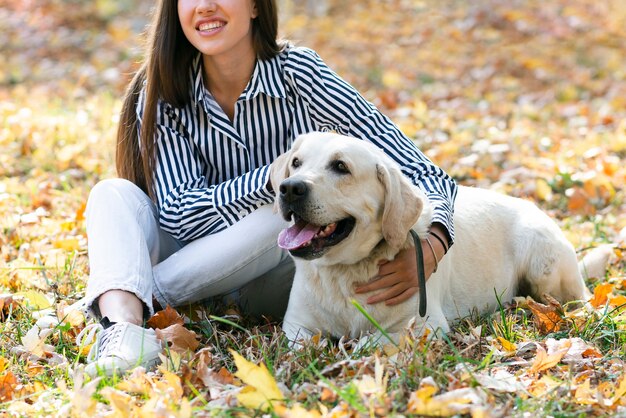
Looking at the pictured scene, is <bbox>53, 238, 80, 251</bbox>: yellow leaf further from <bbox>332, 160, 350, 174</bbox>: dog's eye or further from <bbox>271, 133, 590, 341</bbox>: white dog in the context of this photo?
<bbox>332, 160, 350, 174</bbox>: dog's eye

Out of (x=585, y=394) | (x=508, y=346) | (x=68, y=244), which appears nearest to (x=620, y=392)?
(x=585, y=394)

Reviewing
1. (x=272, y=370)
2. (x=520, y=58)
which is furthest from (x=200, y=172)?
(x=520, y=58)

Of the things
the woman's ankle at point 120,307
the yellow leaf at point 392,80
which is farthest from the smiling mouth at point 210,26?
the yellow leaf at point 392,80

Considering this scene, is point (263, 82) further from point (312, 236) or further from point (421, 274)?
point (421, 274)

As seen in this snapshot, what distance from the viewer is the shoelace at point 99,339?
2.78 metres

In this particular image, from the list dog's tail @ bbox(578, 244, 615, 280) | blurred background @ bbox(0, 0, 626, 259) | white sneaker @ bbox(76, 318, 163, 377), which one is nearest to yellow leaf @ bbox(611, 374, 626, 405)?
white sneaker @ bbox(76, 318, 163, 377)

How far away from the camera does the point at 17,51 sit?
32.9ft

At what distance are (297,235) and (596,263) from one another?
1834mm

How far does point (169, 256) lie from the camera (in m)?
3.57

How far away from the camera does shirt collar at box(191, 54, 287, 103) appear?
138 inches

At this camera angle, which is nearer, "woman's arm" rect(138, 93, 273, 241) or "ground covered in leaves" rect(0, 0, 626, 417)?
"ground covered in leaves" rect(0, 0, 626, 417)

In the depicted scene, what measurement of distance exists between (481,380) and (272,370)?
691mm

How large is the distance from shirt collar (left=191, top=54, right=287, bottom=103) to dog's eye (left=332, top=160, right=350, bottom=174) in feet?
2.31

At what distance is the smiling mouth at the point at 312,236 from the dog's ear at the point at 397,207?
0.47ft
